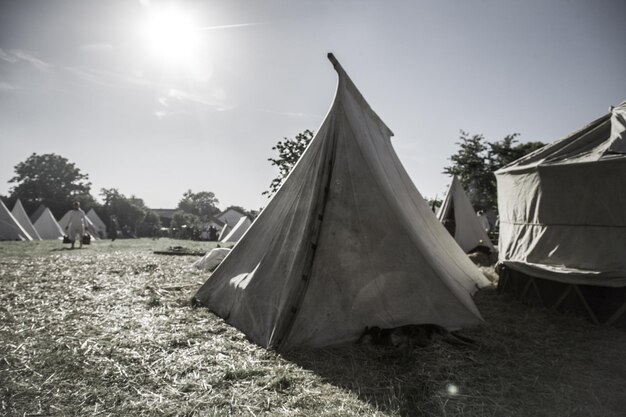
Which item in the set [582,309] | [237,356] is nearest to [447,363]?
[237,356]

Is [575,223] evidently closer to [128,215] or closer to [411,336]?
[411,336]

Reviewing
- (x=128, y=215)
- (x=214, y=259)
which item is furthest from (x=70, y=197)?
(x=214, y=259)

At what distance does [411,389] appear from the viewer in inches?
92.9

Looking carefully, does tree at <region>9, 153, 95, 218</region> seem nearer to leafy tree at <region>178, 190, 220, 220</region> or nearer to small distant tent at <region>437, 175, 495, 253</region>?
leafy tree at <region>178, 190, 220, 220</region>

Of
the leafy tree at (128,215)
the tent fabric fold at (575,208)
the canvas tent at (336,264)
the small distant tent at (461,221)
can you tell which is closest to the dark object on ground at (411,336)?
the canvas tent at (336,264)

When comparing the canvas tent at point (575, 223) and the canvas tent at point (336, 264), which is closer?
the canvas tent at point (336, 264)

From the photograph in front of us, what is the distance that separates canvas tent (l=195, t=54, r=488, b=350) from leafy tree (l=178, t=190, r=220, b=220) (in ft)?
299

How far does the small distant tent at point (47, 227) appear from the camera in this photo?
24.2 meters

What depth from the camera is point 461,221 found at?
40.1 ft

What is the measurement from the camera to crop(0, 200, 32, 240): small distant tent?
722 inches

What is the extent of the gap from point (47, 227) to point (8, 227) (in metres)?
6.65

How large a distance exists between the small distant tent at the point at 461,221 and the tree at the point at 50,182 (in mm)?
58103

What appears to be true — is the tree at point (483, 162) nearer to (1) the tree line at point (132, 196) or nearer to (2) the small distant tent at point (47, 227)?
(1) the tree line at point (132, 196)

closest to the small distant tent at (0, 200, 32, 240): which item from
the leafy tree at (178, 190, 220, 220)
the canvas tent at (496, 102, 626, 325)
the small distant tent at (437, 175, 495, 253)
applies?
the small distant tent at (437, 175, 495, 253)
